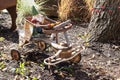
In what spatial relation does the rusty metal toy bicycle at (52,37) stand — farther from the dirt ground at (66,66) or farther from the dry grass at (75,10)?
the dry grass at (75,10)

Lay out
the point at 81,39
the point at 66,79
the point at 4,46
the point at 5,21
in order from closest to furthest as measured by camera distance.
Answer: the point at 66,79 → the point at 4,46 → the point at 81,39 → the point at 5,21

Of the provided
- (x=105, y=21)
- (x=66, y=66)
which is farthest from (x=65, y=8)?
(x=66, y=66)

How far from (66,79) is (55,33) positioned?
576 millimetres

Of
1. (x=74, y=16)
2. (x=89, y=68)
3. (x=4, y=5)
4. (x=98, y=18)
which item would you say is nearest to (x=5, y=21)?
(x=4, y=5)

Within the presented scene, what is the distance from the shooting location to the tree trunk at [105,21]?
14.2 feet

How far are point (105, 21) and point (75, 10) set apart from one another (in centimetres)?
132

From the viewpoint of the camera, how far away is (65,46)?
3.59m

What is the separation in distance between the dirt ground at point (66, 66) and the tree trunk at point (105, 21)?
0.38 feet

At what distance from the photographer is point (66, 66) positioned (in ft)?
12.4

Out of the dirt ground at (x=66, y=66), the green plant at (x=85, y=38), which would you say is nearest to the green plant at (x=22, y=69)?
the dirt ground at (x=66, y=66)

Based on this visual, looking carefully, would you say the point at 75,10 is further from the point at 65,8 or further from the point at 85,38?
the point at 85,38

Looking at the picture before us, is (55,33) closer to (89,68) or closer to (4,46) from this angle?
(89,68)

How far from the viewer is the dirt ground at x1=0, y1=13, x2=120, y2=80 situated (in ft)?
11.7

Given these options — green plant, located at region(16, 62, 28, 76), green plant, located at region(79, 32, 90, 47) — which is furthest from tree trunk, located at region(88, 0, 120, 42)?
green plant, located at region(16, 62, 28, 76)
